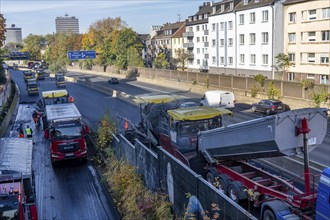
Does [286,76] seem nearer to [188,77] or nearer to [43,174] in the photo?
[188,77]

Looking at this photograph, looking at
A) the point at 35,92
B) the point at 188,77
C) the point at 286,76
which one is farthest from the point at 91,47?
the point at 286,76

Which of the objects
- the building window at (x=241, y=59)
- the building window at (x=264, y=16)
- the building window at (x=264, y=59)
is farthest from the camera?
the building window at (x=241, y=59)

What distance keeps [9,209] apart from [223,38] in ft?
196

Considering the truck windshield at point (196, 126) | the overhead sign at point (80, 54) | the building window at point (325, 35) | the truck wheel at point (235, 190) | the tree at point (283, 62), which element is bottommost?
the truck wheel at point (235, 190)

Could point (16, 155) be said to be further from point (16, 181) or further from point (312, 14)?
point (312, 14)

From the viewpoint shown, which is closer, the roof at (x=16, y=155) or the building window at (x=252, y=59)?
the roof at (x=16, y=155)

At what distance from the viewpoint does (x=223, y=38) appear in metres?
67.2

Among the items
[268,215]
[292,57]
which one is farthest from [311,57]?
[268,215]

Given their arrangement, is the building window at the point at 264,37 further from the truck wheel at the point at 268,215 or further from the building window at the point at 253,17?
the truck wheel at the point at 268,215

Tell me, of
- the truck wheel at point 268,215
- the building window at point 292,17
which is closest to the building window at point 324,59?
the building window at point 292,17

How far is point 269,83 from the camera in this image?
4131cm

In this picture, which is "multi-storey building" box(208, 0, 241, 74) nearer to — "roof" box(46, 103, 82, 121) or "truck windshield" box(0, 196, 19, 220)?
"roof" box(46, 103, 82, 121)

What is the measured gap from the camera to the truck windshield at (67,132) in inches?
869

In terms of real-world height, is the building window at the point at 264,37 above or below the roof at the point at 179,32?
below
